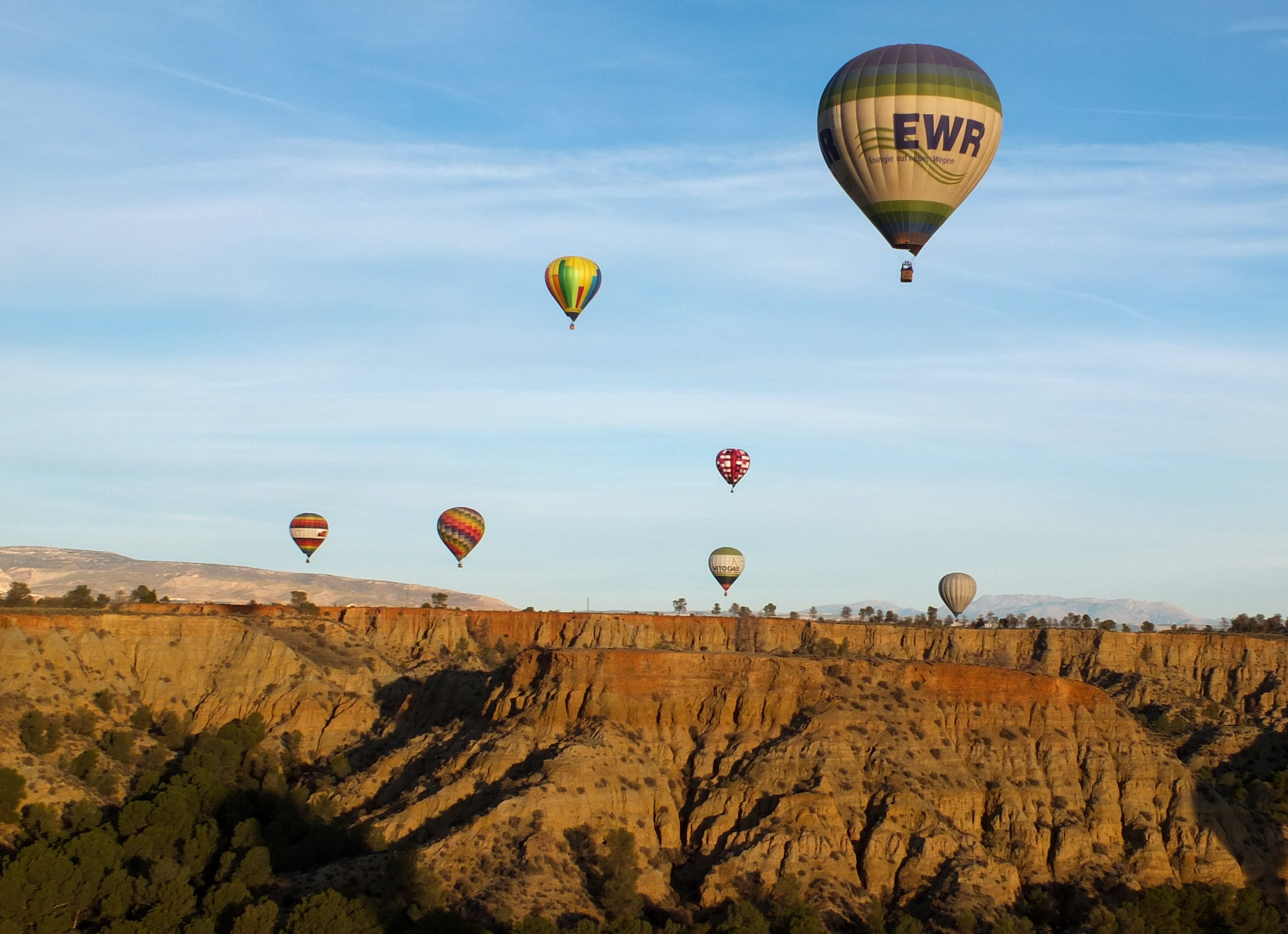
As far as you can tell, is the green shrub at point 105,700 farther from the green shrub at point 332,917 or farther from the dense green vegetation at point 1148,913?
the dense green vegetation at point 1148,913

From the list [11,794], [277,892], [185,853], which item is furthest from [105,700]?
[277,892]

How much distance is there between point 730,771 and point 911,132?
36.5 meters

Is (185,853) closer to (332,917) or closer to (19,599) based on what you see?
(332,917)

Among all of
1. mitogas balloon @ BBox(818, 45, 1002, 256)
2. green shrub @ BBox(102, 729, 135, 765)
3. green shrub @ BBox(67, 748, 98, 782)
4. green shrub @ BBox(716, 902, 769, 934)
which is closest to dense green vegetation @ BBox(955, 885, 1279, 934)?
green shrub @ BBox(716, 902, 769, 934)

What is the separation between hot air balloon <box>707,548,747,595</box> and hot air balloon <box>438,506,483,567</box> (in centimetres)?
2758

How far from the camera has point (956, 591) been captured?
191500mm

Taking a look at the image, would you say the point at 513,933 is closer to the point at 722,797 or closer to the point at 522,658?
the point at 722,797

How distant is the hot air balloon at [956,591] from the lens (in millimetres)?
191375

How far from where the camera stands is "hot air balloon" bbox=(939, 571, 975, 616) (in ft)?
628

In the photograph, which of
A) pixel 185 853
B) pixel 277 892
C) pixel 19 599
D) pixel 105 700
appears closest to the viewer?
pixel 277 892

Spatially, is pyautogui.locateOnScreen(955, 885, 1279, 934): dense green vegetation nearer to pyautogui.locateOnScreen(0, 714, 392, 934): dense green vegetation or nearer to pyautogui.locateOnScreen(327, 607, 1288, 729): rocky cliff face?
pyautogui.locateOnScreen(0, 714, 392, 934): dense green vegetation

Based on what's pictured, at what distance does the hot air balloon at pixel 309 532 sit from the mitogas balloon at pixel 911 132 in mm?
96104

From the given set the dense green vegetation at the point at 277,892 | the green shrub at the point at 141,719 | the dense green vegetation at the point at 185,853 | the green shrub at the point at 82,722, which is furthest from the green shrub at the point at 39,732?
the green shrub at the point at 141,719

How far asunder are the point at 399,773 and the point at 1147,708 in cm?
8117
